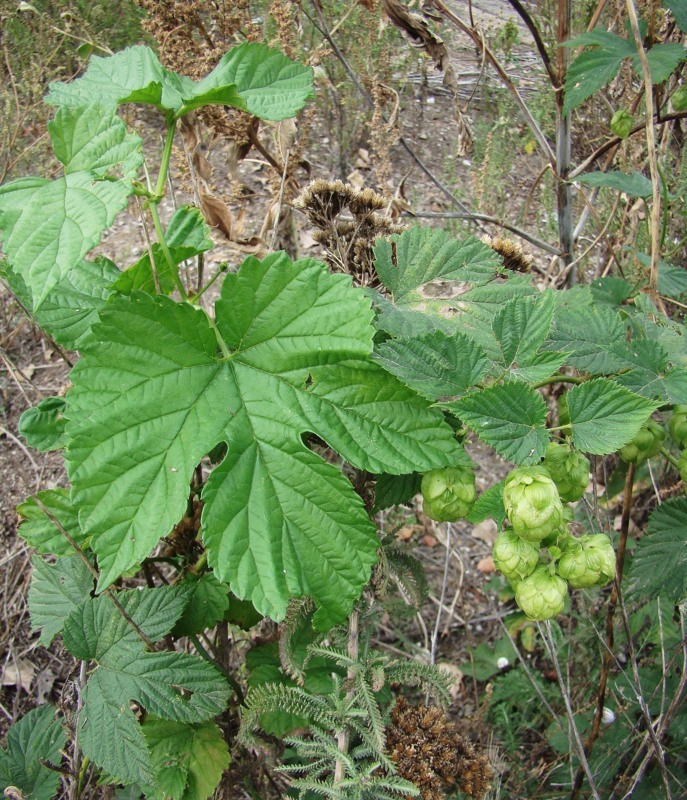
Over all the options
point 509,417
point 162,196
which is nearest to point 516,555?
point 509,417

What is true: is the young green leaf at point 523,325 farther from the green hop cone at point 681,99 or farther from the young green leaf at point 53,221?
the green hop cone at point 681,99

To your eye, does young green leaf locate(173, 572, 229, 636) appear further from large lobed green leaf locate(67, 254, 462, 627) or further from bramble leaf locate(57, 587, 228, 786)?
large lobed green leaf locate(67, 254, 462, 627)

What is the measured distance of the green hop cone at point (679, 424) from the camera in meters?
1.07

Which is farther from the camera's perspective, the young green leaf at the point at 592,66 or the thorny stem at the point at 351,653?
the young green leaf at the point at 592,66

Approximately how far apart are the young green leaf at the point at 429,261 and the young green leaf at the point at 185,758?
1057 millimetres

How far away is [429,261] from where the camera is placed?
118 cm

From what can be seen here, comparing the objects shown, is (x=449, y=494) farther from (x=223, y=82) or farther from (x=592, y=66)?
(x=592, y=66)

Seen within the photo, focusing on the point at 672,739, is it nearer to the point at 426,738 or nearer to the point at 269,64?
the point at 426,738

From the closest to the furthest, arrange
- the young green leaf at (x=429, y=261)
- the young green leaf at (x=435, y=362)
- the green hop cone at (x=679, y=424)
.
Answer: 1. the young green leaf at (x=435, y=362)
2. the green hop cone at (x=679, y=424)
3. the young green leaf at (x=429, y=261)

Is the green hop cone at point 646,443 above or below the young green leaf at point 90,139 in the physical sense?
below

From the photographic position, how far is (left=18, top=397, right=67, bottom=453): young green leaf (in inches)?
45.6

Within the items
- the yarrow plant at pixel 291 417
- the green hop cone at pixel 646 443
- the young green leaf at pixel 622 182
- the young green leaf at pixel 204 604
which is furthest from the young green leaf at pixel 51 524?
the young green leaf at pixel 622 182

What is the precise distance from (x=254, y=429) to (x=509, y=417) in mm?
390

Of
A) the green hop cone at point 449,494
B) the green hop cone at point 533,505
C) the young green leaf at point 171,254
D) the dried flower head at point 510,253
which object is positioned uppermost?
the young green leaf at point 171,254
